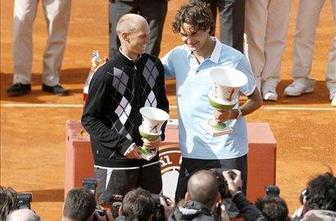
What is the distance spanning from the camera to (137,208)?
24.3ft

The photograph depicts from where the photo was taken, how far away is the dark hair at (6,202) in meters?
7.57

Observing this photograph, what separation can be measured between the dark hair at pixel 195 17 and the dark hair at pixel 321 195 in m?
1.57

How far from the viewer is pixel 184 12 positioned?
861 cm

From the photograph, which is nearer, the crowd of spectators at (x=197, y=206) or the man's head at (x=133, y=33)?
the crowd of spectators at (x=197, y=206)

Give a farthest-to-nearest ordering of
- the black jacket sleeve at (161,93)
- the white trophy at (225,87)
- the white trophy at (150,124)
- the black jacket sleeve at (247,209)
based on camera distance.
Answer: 1. the black jacket sleeve at (161,93)
2. the white trophy at (150,124)
3. the white trophy at (225,87)
4. the black jacket sleeve at (247,209)

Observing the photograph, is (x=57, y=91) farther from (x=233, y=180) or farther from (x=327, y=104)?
(x=233, y=180)

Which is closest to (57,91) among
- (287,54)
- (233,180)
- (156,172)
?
(287,54)

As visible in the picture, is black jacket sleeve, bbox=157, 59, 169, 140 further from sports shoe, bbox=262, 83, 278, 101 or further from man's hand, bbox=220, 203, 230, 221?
sports shoe, bbox=262, 83, 278, 101

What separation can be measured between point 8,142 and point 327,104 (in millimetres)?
3979

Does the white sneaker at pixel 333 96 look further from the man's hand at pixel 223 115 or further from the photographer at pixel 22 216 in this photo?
the photographer at pixel 22 216

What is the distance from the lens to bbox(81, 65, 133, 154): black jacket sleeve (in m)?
8.62

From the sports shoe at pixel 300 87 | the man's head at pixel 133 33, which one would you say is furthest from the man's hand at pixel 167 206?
the sports shoe at pixel 300 87

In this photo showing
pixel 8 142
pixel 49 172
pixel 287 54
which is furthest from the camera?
pixel 287 54

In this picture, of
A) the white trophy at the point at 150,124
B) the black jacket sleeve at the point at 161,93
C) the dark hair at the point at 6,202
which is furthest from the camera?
the black jacket sleeve at the point at 161,93
